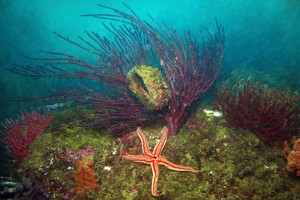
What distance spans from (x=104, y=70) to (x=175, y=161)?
3.16 metres

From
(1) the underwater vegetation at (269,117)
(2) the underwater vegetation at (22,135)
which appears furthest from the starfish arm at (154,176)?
(2) the underwater vegetation at (22,135)

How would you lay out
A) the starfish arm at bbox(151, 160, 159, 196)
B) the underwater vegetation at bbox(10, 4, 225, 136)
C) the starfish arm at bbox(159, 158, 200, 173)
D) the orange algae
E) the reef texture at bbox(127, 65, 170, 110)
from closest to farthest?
the starfish arm at bbox(151, 160, 159, 196) → the starfish arm at bbox(159, 158, 200, 173) → the orange algae → the reef texture at bbox(127, 65, 170, 110) → the underwater vegetation at bbox(10, 4, 225, 136)

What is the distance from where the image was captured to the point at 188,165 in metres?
3.03

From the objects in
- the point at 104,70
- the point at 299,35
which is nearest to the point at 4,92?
the point at 104,70

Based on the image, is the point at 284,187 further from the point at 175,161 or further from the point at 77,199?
the point at 77,199

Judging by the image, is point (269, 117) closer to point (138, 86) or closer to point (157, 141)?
point (157, 141)

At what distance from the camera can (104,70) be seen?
4977mm

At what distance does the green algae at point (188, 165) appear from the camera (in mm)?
2705

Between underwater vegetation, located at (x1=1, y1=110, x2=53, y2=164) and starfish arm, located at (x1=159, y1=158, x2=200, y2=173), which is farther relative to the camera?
underwater vegetation, located at (x1=1, y1=110, x2=53, y2=164)

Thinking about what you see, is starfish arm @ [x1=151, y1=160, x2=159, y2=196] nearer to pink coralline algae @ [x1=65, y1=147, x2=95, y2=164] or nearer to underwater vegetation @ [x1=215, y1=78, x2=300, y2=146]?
pink coralline algae @ [x1=65, y1=147, x2=95, y2=164]

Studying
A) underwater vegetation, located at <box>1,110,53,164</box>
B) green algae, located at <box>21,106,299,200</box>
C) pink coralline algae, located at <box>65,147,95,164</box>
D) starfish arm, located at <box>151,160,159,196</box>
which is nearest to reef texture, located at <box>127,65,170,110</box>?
green algae, located at <box>21,106,299,200</box>

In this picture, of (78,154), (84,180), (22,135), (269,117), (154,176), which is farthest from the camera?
(22,135)

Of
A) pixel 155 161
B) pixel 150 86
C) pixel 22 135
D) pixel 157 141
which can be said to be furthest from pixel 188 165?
pixel 22 135

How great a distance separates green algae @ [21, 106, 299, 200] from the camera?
271 centimetres
